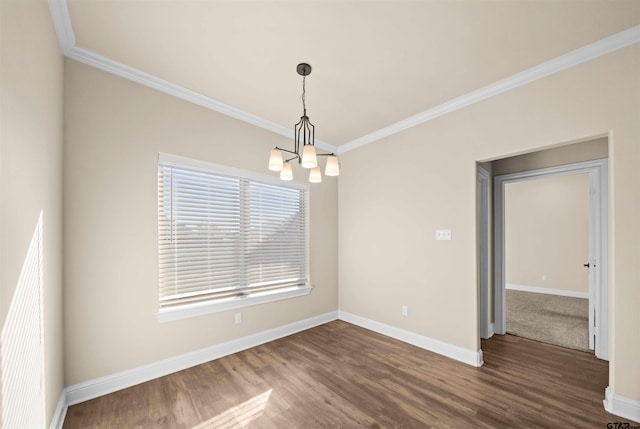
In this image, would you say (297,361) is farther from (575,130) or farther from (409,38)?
(575,130)

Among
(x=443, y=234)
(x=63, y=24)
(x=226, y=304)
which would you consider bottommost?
(x=226, y=304)

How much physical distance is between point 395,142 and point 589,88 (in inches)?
74.5

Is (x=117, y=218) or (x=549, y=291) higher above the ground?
(x=117, y=218)

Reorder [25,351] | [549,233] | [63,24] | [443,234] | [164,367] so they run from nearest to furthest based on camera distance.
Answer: [25,351]
[63,24]
[164,367]
[443,234]
[549,233]

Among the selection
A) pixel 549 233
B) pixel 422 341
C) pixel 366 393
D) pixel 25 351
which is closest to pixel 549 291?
pixel 549 233

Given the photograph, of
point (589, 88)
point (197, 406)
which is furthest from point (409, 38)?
point (197, 406)

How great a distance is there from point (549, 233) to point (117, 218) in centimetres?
781

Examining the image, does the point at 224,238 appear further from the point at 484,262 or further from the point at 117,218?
the point at 484,262

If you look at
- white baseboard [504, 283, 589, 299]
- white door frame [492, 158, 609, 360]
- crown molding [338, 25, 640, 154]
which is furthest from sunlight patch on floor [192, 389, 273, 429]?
white baseboard [504, 283, 589, 299]

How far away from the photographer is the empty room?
1771mm

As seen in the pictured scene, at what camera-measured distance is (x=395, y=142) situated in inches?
144

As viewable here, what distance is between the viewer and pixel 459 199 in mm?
3004

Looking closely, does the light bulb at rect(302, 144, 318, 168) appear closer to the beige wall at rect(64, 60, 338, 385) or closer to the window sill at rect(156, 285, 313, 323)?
the beige wall at rect(64, 60, 338, 385)

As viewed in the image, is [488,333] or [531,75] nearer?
[531,75]
